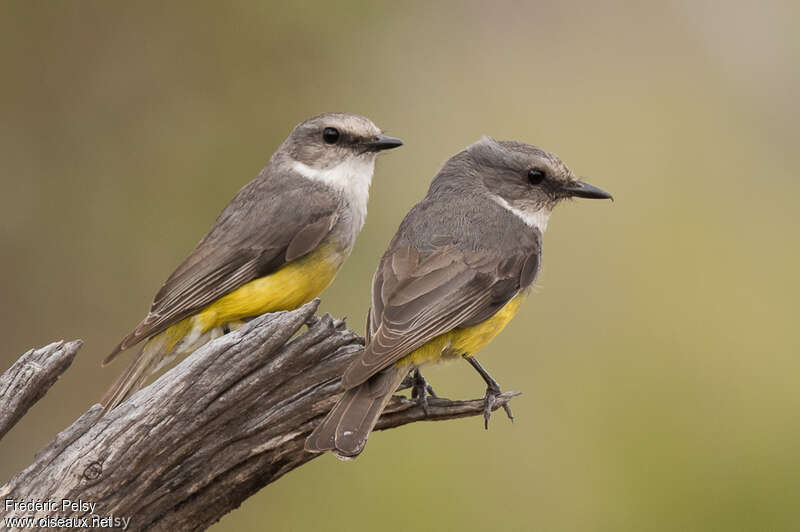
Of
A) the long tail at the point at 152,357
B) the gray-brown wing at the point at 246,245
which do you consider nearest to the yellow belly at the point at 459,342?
the gray-brown wing at the point at 246,245

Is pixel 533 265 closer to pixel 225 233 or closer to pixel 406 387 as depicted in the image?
pixel 406 387

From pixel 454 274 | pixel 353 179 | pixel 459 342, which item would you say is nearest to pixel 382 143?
pixel 353 179

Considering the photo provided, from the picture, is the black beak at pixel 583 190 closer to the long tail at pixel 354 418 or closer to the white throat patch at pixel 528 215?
the white throat patch at pixel 528 215

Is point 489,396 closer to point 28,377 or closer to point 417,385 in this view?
point 417,385

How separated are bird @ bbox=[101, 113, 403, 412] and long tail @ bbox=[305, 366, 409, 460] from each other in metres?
1.39

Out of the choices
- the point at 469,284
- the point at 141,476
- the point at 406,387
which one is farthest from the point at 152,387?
the point at 469,284

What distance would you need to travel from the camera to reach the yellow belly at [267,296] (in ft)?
18.2

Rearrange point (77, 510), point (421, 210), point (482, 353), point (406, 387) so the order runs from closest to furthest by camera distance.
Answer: point (77, 510)
point (406, 387)
point (421, 210)
point (482, 353)

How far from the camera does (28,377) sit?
4129 millimetres

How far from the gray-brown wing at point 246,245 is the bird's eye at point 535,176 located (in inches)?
45.0

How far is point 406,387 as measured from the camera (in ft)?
15.7

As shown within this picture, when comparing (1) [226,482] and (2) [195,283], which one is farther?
(2) [195,283]

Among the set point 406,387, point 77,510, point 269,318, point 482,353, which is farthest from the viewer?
point 482,353

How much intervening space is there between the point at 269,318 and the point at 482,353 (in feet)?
9.90
